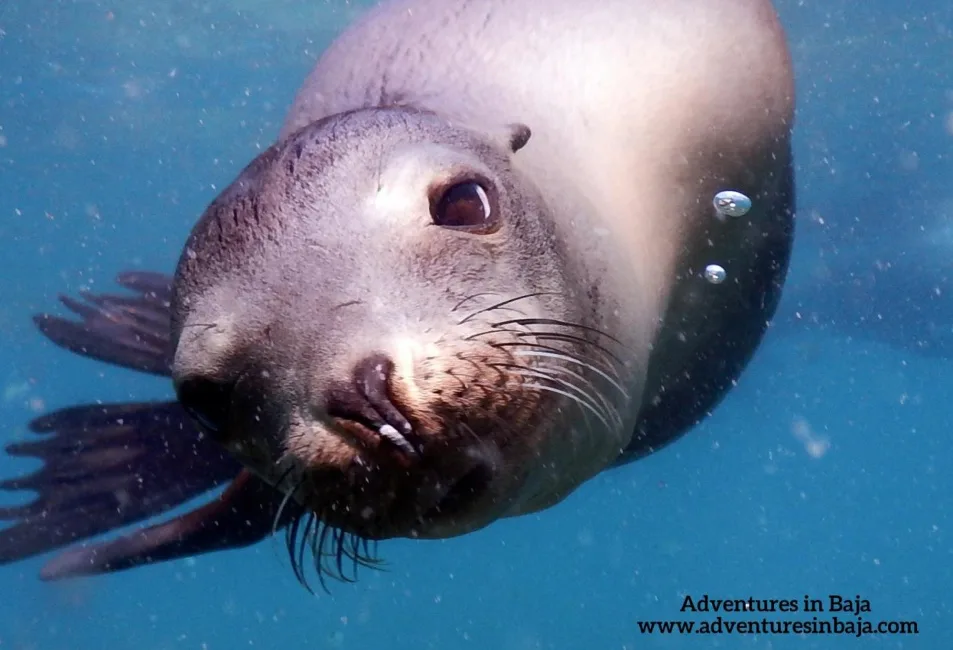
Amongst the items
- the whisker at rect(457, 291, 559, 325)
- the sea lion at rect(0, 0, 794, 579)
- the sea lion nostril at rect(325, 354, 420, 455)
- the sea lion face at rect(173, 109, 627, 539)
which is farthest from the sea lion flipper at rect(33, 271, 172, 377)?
the sea lion nostril at rect(325, 354, 420, 455)

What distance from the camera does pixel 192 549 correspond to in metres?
4.16

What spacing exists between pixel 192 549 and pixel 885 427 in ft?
151

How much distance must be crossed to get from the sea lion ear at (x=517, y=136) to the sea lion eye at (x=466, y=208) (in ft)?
1.25

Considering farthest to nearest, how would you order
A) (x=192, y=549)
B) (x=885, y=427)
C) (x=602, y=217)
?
(x=885, y=427), (x=192, y=549), (x=602, y=217)

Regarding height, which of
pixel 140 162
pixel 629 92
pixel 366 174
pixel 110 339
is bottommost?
pixel 366 174

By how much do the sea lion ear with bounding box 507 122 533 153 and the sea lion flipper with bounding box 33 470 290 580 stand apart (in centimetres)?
193

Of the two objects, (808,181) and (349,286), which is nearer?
(349,286)

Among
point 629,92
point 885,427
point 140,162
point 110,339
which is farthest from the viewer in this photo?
point 885,427

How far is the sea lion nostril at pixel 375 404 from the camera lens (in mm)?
1756

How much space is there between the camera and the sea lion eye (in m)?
2.18

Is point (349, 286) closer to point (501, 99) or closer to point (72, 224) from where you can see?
point (501, 99)

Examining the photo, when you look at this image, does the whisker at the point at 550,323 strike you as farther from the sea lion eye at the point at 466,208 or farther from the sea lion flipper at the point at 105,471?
the sea lion flipper at the point at 105,471

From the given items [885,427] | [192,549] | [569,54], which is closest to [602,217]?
[569,54]

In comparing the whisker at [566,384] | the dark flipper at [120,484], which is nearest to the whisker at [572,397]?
the whisker at [566,384]
